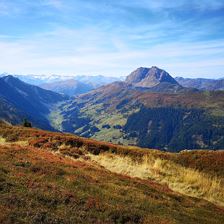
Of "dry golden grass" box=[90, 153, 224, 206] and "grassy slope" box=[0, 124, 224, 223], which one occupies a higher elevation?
"grassy slope" box=[0, 124, 224, 223]

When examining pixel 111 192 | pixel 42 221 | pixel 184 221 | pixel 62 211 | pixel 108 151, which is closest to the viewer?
pixel 42 221

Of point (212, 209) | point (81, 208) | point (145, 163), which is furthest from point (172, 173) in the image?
point (81, 208)

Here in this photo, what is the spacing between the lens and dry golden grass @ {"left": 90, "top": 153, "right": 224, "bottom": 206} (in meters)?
24.4

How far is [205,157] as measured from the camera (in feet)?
105

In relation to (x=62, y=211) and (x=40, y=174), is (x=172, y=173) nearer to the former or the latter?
(x=40, y=174)

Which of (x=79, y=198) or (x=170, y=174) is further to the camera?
(x=170, y=174)

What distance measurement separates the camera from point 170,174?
28125mm

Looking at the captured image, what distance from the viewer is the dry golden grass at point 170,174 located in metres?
24.4

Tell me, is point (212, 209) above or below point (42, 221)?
below

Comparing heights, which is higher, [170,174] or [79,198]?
[79,198]

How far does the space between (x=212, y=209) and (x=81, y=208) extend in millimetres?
9208

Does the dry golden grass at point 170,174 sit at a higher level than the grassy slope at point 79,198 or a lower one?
lower

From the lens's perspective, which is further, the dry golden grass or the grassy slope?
the dry golden grass

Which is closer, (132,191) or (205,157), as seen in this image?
(132,191)
